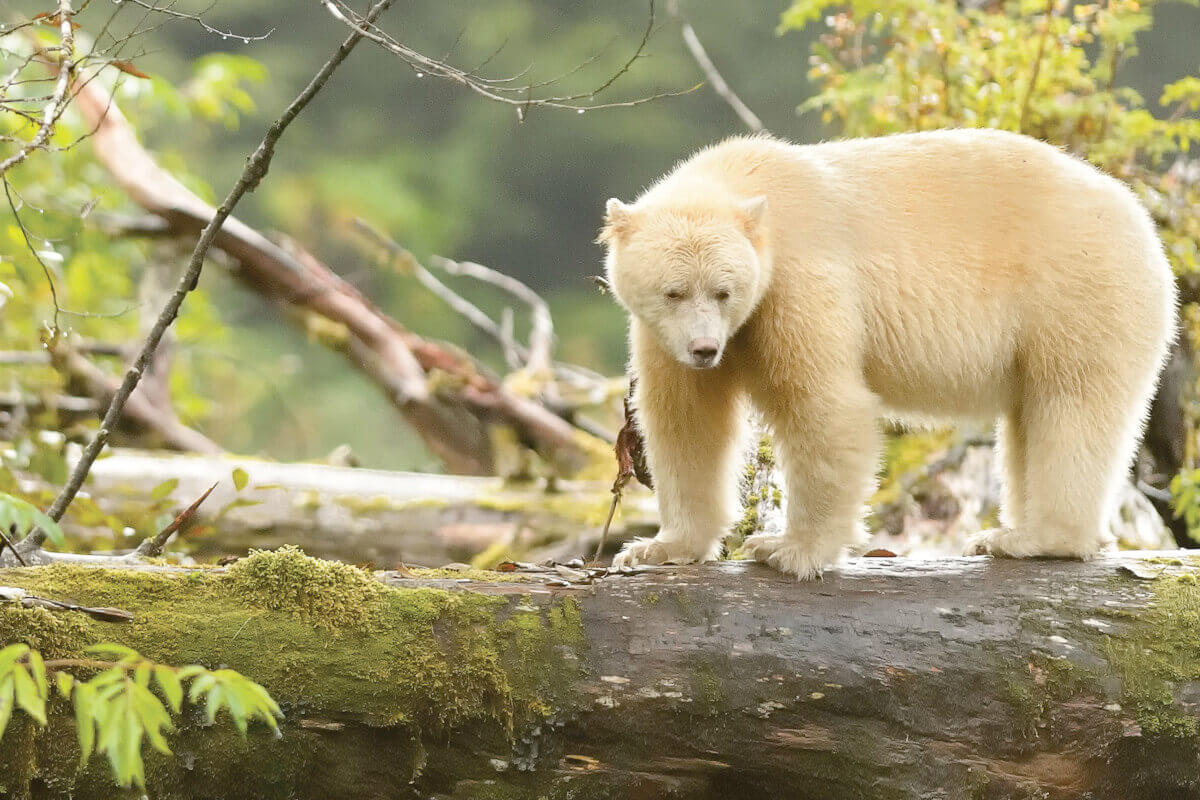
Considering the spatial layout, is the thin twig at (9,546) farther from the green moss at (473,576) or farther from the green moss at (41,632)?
the green moss at (473,576)

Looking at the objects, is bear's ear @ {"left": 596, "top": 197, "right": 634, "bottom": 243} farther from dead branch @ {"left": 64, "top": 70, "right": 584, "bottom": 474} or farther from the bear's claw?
dead branch @ {"left": 64, "top": 70, "right": 584, "bottom": 474}

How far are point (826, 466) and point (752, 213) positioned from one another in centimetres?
70

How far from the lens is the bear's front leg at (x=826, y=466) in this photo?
2.96 meters

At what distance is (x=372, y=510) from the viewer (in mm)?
5207

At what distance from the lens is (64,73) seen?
2.65m

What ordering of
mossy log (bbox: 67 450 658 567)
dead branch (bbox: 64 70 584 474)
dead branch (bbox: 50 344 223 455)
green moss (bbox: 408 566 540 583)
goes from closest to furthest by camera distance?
green moss (bbox: 408 566 540 583) < mossy log (bbox: 67 450 658 567) < dead branch (bbox: 50 344 223 455) < dead branch (bbox: 64 70 584 474)

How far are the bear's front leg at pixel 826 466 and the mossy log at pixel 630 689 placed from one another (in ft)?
0.89

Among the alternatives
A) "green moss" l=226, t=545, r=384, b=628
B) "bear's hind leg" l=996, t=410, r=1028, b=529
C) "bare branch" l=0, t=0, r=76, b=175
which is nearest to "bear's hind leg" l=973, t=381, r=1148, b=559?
"bear's hind leg" l=996, t=410, r=1028, b=529

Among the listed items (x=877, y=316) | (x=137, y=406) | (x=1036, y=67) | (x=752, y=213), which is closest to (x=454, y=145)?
(x=137, y=406)

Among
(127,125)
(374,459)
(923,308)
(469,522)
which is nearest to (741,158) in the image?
(923,308)

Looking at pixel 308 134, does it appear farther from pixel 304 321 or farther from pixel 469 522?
pixel 469 522

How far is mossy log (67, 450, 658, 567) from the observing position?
5133mm

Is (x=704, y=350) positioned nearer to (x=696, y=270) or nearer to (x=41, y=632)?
(x=696, y=270)

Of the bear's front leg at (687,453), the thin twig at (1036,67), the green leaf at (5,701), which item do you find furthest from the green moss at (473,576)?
the thin twig at (1036,67)
